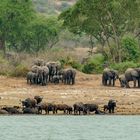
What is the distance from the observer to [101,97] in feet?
176

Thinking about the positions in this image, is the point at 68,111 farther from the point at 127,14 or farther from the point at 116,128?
the point at 127,14

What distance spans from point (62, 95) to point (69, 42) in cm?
7096

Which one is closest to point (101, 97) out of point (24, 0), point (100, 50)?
point (100, 50)

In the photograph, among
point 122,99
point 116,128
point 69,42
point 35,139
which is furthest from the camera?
point 69,42

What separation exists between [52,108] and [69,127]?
5710 mm

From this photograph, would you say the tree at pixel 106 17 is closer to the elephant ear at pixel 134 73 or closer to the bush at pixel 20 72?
the bush at pixel 20 72

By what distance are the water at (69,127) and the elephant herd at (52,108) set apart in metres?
1.03

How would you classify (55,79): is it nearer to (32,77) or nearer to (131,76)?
(32,77)

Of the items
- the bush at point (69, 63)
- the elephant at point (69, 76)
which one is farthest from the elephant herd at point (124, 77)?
the bush at point (69, 63)

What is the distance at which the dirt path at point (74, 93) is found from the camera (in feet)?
168

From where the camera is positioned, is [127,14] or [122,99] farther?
[127,14]

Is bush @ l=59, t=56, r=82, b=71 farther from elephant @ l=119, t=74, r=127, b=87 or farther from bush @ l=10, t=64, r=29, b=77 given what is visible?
elephant @ l=119, t=74, r=127, b=87

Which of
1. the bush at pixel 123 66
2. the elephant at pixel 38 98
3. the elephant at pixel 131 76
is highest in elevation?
the bush at pixel 123 66

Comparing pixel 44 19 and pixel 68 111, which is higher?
pixel 44 19
